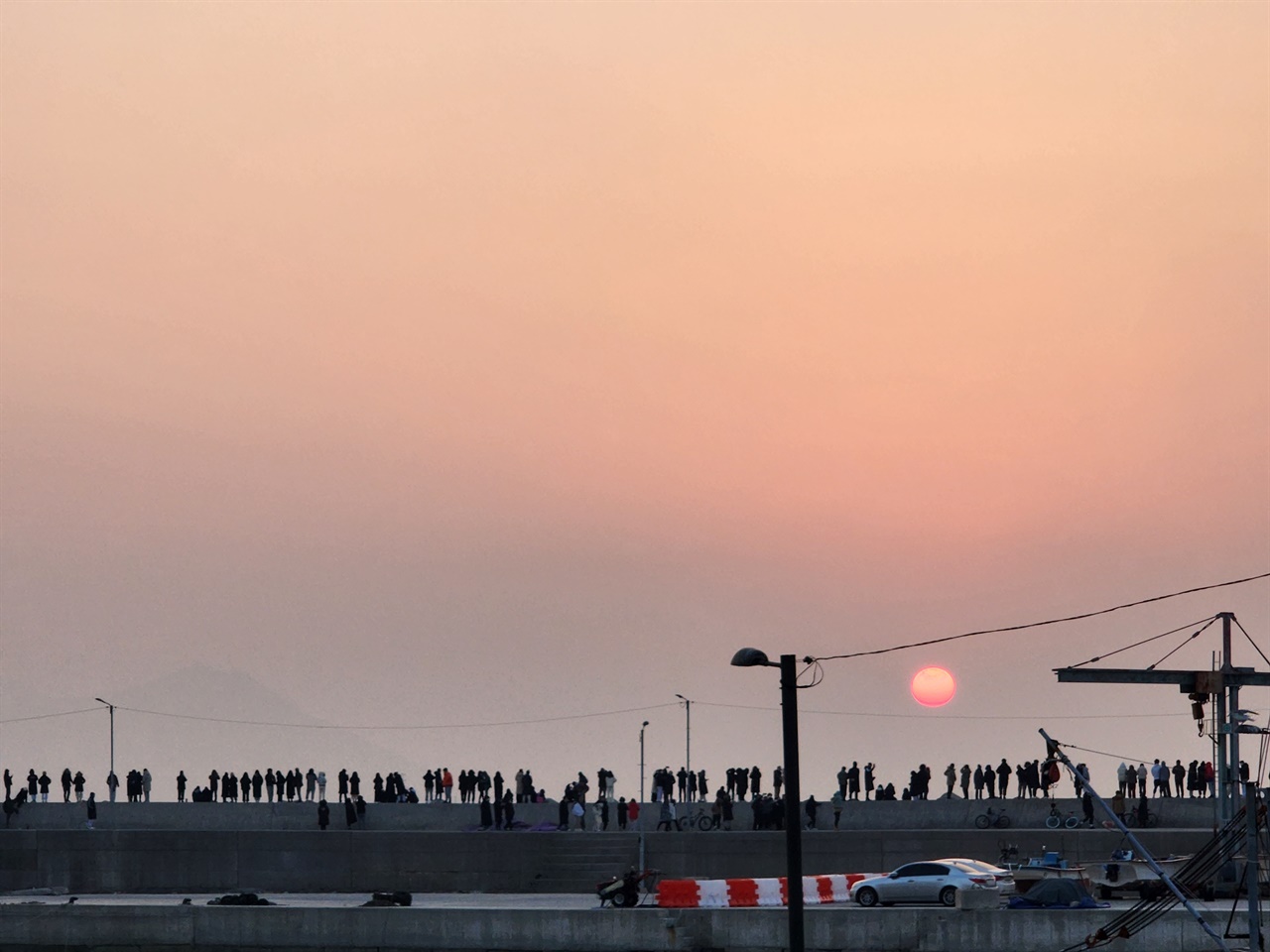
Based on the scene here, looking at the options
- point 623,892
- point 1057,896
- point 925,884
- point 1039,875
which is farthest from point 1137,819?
point 623,892

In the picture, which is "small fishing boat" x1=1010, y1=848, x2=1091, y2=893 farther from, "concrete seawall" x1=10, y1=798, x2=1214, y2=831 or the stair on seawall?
the stair on seawall

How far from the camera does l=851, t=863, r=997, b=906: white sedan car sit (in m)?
54.5

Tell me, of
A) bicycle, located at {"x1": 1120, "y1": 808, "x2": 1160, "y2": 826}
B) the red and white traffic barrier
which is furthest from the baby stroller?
bicycle, located at {"x1": 1120, "y1": 808, "x2": 1160, "y2": 826}

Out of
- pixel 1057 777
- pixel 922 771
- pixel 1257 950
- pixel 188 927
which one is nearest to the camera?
pixel 1257 950

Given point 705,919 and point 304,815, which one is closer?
point 705,919

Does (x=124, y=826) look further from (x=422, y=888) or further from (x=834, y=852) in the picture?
(x=834, y=852)

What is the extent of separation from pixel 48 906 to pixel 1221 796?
31147 millimetres

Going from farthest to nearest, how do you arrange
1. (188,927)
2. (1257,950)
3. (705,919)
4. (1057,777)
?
(1057,777) → (188,927) → (705,919) → (1257,950)

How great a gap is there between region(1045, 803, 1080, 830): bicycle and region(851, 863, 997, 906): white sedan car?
11512mm

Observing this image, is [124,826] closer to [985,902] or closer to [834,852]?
[834,852]

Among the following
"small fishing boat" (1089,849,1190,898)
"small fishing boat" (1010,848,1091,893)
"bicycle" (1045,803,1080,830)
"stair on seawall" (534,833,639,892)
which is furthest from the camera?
"bicycle" (1045,803,1080,830)

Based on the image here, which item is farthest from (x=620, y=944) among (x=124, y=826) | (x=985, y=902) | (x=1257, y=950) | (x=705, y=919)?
(x=124, y=826)

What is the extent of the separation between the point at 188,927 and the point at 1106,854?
2669 centimetres

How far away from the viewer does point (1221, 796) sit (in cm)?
5478
